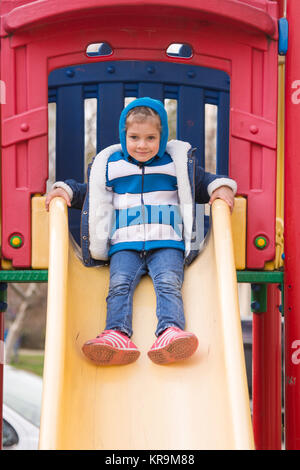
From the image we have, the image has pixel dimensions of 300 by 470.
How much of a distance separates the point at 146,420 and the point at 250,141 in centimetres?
156

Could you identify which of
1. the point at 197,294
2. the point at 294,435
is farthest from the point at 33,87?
the point at 294,435

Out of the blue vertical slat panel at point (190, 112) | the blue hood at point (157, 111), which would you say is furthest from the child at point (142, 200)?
the blue vertical slat panel at point (190, 112)

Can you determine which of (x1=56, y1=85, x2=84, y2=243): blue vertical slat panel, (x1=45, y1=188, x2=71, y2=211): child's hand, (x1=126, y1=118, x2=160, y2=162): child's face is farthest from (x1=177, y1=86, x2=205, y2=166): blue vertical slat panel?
(x1=45, y1=188, x2=71, y2=211): child's hand

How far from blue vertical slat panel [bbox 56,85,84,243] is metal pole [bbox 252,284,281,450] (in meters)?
1.34

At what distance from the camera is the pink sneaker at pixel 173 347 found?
2.59 m

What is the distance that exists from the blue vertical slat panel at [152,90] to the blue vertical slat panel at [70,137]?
0.35m

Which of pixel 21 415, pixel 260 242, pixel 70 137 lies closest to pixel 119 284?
pixel 260 242

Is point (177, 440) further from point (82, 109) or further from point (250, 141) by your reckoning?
point (82, 109)

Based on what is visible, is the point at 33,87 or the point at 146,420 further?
the point at 33,87

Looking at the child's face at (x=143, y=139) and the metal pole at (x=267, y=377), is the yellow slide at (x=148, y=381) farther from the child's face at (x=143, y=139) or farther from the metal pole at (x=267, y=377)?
the metal pole at (x=267, y=377)

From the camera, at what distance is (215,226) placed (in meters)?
2.94

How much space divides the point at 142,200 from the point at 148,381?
928 millimetres

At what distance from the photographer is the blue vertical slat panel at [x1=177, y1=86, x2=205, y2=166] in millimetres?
3834

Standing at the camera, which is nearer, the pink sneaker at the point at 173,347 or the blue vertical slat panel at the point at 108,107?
the pink sneaker at the point at 173,347
